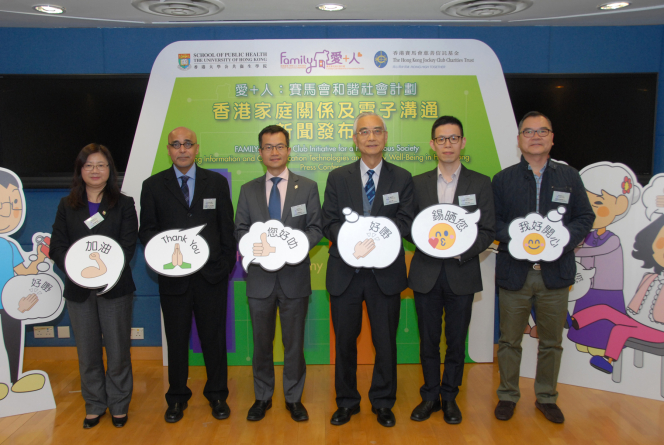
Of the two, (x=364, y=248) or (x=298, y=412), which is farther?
(x=298, y=412)

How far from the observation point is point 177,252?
9.14 ft

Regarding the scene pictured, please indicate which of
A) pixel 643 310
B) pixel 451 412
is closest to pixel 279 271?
pixel 451 412

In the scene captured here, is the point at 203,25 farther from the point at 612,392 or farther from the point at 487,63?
the point at 612,392

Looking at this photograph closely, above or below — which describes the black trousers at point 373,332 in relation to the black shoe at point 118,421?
above

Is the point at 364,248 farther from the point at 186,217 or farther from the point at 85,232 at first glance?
the point at 85,232

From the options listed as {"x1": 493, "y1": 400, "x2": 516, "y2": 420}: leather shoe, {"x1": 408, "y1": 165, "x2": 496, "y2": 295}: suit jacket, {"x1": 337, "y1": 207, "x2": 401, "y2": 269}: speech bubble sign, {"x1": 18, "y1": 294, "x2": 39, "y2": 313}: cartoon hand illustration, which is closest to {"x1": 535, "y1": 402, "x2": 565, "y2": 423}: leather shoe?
{"x1": 493, "y1": 400, "x2": 516, "y2": 420}: leather shoe

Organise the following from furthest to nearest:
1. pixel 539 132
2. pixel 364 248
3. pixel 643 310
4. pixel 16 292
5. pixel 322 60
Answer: pixel 322 60
pixel 643 310
pixel 16 292
pixel 539 132
pixel 364 248

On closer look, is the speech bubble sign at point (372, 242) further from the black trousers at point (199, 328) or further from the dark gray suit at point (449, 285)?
the black trousers at point (199, 328)

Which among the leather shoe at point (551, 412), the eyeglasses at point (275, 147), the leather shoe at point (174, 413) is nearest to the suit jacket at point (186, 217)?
the eyeglasses at point (275, 147)

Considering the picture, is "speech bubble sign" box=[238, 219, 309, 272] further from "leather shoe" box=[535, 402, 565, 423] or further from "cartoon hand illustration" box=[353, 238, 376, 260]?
"leather shoe" box=[535, 402, 565, 423]

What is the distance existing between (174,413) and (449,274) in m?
2.05

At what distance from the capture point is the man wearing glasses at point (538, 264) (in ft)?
9.41

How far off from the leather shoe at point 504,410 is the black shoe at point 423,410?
43 centimetres

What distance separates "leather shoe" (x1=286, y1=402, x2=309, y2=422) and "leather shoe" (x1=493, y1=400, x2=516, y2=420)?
1.28m
